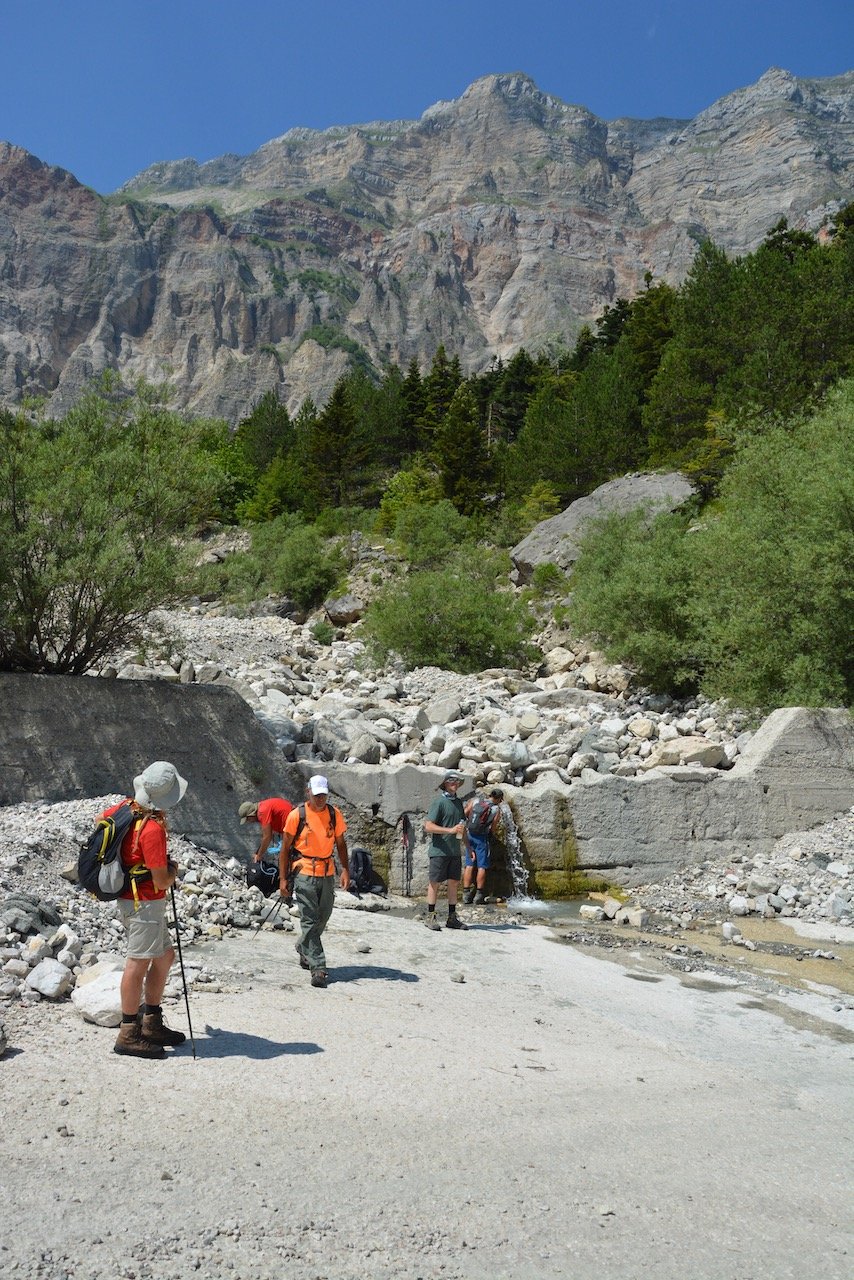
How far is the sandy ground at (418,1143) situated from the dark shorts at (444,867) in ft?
8.51

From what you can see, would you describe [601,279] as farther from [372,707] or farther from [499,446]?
[372,707]

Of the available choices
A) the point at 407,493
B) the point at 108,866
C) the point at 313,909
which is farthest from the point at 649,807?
the point at 407,493

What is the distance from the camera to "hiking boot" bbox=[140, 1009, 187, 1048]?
17.1 ft

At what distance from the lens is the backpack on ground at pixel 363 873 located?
12016mm

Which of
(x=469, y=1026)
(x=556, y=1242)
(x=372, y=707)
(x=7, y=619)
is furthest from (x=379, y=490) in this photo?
(x=556, y=1242)

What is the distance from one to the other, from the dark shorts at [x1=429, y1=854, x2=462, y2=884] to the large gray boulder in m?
A: 20.5

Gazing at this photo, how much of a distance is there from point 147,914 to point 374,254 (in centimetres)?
18069

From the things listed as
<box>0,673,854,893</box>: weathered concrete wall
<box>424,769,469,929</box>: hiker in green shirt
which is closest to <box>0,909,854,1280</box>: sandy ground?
<box>424,769,469,929</box>: hiker in green shirt

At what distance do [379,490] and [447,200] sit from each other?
6201 inches

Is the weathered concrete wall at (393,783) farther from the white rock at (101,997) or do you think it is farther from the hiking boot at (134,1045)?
the hiking boot at (134,1045)

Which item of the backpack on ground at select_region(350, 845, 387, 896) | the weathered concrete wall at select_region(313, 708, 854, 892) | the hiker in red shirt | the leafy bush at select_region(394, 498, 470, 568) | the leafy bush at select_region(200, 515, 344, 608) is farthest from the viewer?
the leafy bush at select_region(200, 515, 344, 608)

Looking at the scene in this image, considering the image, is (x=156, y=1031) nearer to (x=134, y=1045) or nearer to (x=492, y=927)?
(x=134, y=1045)

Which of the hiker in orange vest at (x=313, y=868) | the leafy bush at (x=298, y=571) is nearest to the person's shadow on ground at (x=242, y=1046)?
the hiker in orange vest at (x=313, y=868)

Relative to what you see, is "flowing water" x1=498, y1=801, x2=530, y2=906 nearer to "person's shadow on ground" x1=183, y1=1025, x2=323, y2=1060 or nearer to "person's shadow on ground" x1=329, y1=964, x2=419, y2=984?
"person's shadow on ground" x1=329, y1=964, x2=419, y2=984
